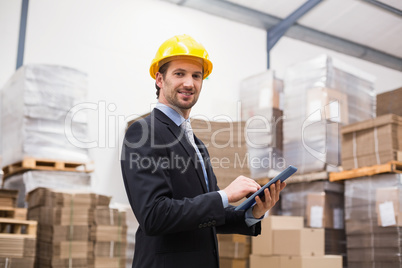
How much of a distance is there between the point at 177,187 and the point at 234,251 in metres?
3.67

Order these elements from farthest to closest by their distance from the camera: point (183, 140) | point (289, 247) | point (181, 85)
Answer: point (289, 247) → point (181, 85) → point (183, 140)

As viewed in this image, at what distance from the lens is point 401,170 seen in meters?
5.13

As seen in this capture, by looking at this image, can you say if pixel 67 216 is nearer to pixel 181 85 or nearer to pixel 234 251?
pixel 234 251

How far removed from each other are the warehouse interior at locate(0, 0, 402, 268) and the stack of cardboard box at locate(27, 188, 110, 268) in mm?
201

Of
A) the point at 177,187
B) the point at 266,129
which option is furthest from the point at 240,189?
the point at 266,129

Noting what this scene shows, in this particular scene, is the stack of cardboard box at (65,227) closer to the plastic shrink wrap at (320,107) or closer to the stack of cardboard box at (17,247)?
the stack of cardboard box at (17,247)

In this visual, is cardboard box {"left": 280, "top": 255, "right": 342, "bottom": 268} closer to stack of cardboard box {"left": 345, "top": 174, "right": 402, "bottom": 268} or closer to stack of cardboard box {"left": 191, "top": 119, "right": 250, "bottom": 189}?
stack of cardboard box {"left": 345, "top": 174, "right": 402, "bottom": 268}

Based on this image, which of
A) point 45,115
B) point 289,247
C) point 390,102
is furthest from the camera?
point 390,102

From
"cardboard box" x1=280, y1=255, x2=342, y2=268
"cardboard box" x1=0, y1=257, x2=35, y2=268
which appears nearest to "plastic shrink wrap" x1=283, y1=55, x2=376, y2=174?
"cardboard box" x1=280, y1=255, x2=342, y2=268

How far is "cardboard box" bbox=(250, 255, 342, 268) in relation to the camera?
4.77 metres

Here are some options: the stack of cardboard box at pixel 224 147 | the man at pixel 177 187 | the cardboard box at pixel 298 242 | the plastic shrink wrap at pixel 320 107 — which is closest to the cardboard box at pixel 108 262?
the stack of cardboard box at pixel 224 147

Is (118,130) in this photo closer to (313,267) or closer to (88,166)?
(88,166)

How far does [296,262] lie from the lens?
4781 millimetres

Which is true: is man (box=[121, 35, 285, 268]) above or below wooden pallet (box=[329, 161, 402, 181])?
below
